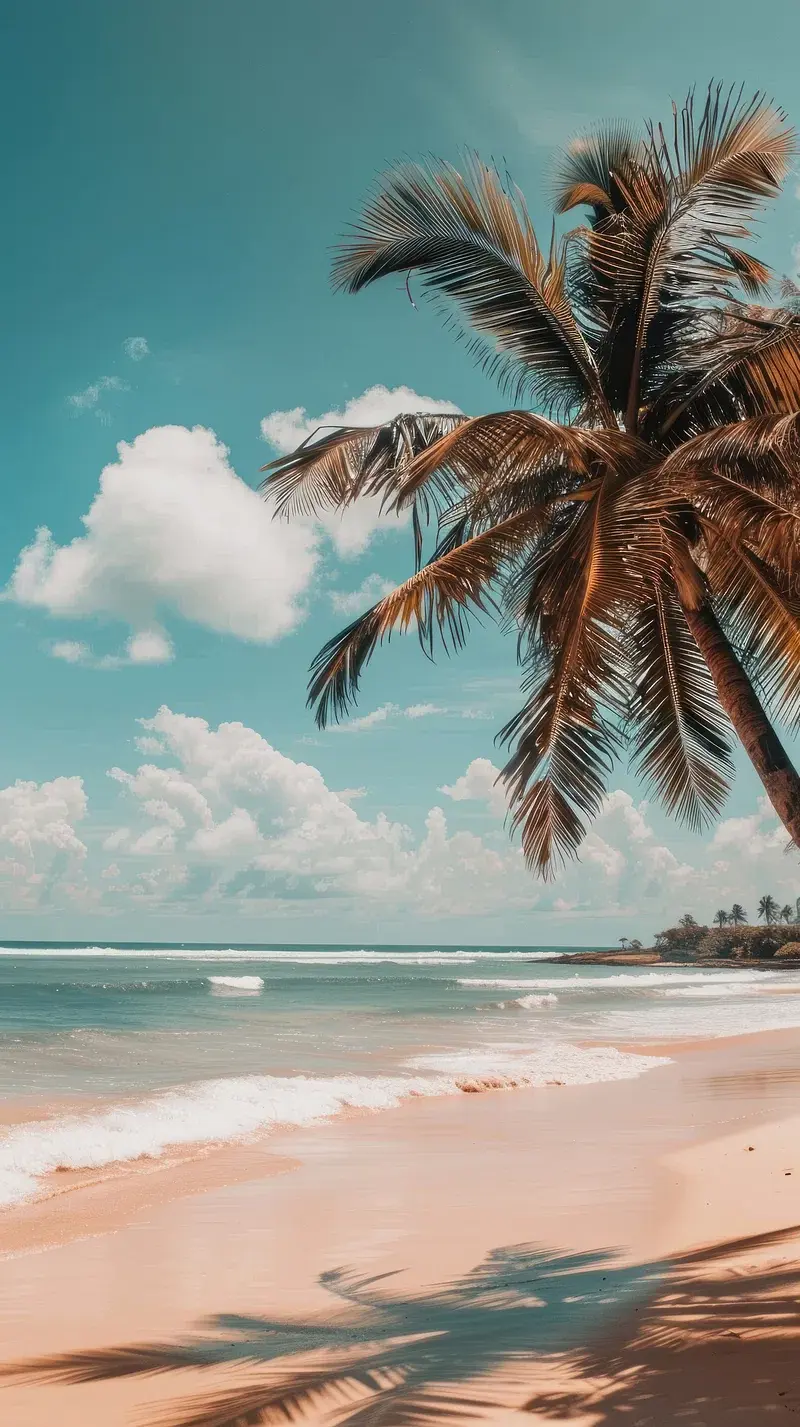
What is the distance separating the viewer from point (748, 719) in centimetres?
575

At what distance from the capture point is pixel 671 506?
6230 millimetres

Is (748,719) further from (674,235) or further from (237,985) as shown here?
(237,985)

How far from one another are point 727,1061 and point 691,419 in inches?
504

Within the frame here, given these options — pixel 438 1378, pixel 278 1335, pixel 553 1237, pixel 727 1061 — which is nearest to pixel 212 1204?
pixel 553 1237

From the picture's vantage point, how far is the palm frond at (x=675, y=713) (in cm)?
728

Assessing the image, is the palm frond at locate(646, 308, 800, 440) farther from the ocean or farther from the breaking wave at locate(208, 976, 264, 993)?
the breaking wave at locate(208, 976, 264, 993)

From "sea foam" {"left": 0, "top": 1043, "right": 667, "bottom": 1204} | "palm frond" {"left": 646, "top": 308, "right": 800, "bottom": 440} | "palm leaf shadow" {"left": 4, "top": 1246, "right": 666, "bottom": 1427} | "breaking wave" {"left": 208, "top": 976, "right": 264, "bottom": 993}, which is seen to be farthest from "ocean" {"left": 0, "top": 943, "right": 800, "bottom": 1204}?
"palm frond" {"left": 646, "top": 308, "right": 800, "bottom": 440}

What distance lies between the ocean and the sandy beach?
124 cm

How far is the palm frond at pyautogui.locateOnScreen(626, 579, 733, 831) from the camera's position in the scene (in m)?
7.28

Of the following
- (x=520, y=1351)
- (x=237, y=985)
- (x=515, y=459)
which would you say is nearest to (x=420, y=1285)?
(x=520, y=1351)

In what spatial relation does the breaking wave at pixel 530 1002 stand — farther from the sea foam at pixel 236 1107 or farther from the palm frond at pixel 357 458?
the palm frond at pixel 357 458

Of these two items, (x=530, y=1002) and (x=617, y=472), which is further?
(x=530, y=1002)

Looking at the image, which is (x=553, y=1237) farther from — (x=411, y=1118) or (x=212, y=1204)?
(x=411, y=1118)

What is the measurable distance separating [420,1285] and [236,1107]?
21.3 ft
